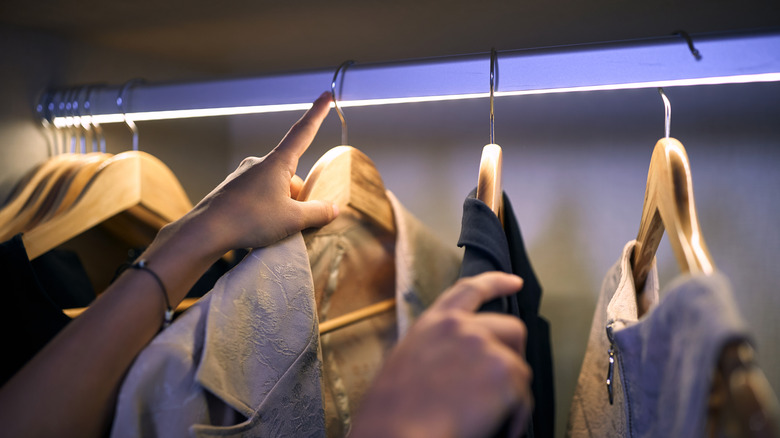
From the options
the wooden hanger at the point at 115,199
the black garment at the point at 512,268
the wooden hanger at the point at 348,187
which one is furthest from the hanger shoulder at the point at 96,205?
the black garment at the point at 512,268

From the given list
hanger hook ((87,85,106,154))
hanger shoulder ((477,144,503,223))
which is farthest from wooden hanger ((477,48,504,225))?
hanger hook ((87,85,106,154))

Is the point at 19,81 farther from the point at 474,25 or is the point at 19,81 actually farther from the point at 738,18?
the point at 738,18

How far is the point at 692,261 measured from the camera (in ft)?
1.23

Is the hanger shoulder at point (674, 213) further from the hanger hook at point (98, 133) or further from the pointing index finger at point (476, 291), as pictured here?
the hanger hook at point (98, 133)

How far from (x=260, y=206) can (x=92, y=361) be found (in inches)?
7.9

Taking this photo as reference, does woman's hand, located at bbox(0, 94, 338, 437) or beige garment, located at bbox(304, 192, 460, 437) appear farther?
beige garment, located at bbox(304, 192, 460, 437)

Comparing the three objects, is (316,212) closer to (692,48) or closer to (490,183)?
(490,183)

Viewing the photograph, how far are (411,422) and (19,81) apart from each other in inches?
33.6

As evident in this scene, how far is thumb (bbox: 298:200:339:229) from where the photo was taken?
561 mm

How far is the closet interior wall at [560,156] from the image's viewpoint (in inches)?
30.4

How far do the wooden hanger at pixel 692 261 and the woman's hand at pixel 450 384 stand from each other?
11cm

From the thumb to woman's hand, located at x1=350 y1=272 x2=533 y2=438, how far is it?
0.26 m

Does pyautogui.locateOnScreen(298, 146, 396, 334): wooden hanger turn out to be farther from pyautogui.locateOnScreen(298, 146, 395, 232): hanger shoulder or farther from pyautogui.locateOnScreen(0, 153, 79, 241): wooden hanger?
pyautogui.locateOnScreen(0, 153, 79, 241): wooden hanger

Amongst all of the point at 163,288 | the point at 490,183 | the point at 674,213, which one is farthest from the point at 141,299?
the point at 674,213
